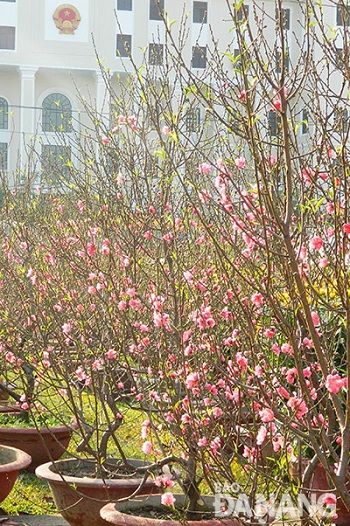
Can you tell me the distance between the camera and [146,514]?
530 centimetres

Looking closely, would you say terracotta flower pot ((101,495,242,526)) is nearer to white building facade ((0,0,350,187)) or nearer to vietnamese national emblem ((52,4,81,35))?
white building facade ((0,0,350,187))

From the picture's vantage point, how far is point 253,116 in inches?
120

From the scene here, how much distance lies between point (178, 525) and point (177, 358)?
0.92 meters

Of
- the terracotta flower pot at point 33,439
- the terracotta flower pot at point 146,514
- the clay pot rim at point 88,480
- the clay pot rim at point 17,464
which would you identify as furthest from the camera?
the terracotta flower pot at point 33,439

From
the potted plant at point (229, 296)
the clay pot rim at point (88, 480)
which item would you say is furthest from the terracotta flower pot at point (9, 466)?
the potted plant at point (229, 296)

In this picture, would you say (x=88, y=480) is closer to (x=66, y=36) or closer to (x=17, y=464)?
(x=17, y=464)

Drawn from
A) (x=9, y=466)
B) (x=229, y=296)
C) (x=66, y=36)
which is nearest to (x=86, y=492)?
(x=9, y=466)

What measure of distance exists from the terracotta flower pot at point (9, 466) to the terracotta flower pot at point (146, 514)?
1142mm

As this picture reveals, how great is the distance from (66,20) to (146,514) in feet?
146

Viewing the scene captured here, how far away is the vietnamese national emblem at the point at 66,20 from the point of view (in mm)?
47625

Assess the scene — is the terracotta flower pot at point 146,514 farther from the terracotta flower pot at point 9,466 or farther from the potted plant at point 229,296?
the terracotta flower pot at point 9,466

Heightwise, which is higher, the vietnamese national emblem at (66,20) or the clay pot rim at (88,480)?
the vietnamese national emblem at (66,20)

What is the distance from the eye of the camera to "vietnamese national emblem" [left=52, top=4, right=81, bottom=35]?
47.6 m

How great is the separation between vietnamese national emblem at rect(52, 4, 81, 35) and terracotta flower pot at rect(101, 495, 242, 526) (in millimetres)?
44188
